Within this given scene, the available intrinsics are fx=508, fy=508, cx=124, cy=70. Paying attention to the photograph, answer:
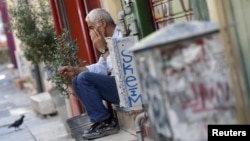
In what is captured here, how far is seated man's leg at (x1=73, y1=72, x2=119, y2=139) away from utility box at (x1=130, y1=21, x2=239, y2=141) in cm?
310

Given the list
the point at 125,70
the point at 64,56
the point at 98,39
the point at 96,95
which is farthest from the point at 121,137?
the point at 64,56

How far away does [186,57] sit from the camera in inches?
104

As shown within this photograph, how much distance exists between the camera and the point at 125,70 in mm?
5512

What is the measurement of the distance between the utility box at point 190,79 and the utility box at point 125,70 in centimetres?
274

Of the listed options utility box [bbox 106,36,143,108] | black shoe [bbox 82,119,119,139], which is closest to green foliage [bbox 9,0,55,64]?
black shoe [bbox 82,119,119,139]

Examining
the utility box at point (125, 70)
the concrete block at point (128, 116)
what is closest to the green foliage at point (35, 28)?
the concrete block at point (128, 116)

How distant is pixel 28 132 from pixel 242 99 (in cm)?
737

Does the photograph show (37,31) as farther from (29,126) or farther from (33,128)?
(29,126)

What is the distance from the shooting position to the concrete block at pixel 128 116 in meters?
5.62

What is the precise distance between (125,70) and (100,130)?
85 centimetres

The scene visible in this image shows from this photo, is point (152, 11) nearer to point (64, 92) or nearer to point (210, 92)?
point (64, 92)

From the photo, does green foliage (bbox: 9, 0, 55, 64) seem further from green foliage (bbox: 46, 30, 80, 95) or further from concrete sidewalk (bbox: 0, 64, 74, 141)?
green foliage (bbox: 46, 30, 80, 95)

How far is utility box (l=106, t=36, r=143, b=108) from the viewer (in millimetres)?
5477

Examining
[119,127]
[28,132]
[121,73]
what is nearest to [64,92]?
[119,127]
